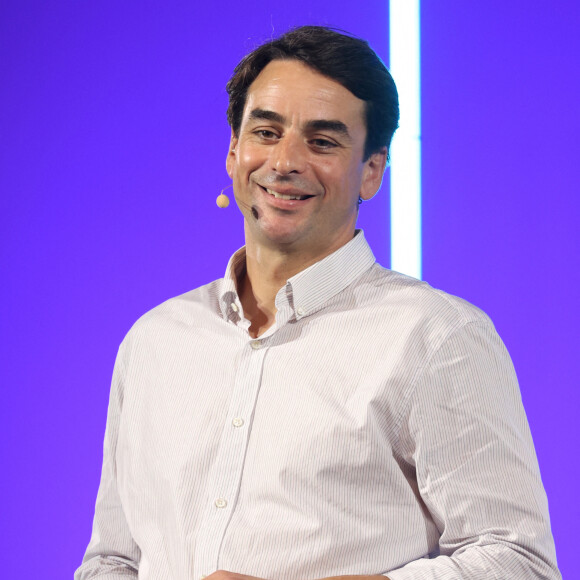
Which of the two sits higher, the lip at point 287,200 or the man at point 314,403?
the lip at point 287,200

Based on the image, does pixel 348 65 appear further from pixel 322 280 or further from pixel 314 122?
pixel 322 280

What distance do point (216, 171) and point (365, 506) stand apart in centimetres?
111

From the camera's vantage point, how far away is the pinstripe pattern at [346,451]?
104cm

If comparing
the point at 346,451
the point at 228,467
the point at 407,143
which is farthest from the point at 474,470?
the point at 407,143

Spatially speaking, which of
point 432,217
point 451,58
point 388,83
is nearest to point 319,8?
point 451,58

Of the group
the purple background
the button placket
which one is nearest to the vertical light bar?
the purple background

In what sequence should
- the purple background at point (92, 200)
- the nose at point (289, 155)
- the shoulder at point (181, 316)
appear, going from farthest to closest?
the purple background at point (92, 200)
the shoulder at point (181, 316)
the nose at point (289, 155)

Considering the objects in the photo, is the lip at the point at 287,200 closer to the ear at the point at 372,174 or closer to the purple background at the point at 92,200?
the ear at the point at 372,174

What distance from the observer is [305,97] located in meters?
1.24

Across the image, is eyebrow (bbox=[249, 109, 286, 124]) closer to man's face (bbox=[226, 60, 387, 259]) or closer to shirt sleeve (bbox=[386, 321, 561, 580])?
man's face (bbox=[226, 60, 387, 259])

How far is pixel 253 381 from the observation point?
1.16 metres

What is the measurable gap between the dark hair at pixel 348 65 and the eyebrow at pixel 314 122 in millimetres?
64

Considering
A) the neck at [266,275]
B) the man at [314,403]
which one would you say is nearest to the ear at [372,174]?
the man at [314,403]

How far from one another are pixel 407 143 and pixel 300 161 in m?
0.66
